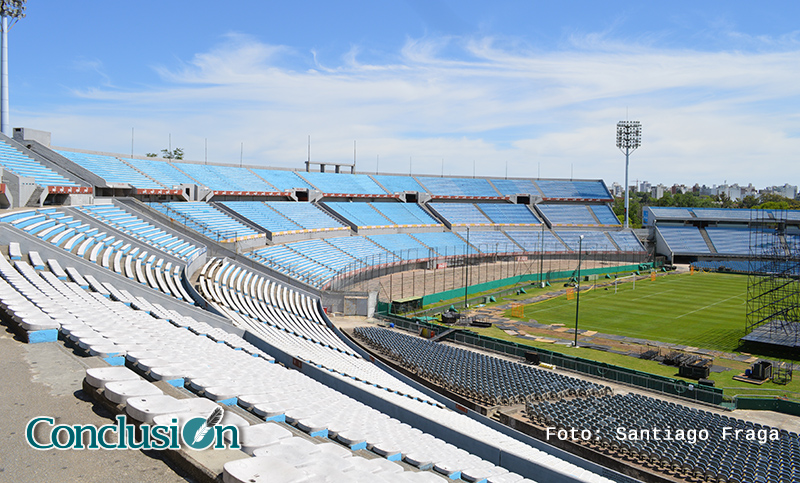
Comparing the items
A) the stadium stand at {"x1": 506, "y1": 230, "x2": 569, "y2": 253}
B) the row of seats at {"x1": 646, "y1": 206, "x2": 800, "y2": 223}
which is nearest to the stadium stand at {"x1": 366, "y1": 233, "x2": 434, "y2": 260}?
the stadium stand at {"x1": 506, "y1": 230, "x2": 569, "y2": 253}

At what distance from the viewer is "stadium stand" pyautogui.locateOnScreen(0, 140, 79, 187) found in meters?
32.3

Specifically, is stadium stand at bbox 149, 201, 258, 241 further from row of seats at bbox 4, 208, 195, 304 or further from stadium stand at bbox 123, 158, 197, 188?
row of seats at bbox 4, 208, 195, 304

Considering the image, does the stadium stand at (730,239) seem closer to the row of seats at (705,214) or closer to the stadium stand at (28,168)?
the row of seats at (705,214)

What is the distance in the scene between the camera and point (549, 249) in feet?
245

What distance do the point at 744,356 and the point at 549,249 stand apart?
137 ft

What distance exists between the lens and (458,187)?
84250 millimetres

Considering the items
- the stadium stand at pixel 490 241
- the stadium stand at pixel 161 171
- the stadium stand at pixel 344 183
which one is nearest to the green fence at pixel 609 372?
the stadium stand at pixel 161 171

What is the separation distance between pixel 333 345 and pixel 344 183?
1852 inches

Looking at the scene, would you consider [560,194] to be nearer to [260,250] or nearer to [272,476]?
[260,250]

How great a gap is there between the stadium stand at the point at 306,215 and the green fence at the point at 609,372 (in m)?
27.1

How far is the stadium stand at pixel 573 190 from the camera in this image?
88.4 m

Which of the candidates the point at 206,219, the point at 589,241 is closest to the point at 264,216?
the point at 206,219

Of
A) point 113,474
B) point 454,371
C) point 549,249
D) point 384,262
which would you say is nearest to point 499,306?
point 384,262

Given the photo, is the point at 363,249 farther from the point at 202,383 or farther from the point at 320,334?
the point at 202,383
